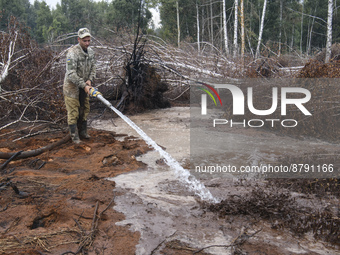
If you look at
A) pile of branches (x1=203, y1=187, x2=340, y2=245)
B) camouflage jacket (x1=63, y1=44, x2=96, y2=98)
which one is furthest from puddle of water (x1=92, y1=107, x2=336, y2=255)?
camouflage jacket (x1=63, y1=44, x2=96, y2=98)

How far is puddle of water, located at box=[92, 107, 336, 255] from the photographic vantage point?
→ 105 inches

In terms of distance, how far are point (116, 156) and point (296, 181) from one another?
2.78 m

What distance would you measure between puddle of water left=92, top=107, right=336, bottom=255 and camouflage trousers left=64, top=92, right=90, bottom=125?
1.63m

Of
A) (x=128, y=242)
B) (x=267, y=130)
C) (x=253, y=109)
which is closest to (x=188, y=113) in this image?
(x=253, y=109)

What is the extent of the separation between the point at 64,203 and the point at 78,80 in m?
2.76

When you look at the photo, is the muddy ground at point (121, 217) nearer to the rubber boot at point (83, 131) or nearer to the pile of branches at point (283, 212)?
the pile of branches at point (283, 212)

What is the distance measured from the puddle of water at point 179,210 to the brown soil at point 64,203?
0.16 meters

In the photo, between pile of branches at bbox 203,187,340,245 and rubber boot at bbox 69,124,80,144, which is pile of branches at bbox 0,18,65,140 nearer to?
rubber boot at bbox 69,124,80,144

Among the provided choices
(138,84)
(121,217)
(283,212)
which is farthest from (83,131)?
(283,212)

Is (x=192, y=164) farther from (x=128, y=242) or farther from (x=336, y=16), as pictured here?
(x=336, y=16)

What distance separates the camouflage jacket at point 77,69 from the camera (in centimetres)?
548

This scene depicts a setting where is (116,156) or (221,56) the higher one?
(221,56)

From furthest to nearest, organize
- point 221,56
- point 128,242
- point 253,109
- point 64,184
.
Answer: point 221,56 → point 253,109 → point 64,184 → point 128,242

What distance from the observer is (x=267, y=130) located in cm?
706
